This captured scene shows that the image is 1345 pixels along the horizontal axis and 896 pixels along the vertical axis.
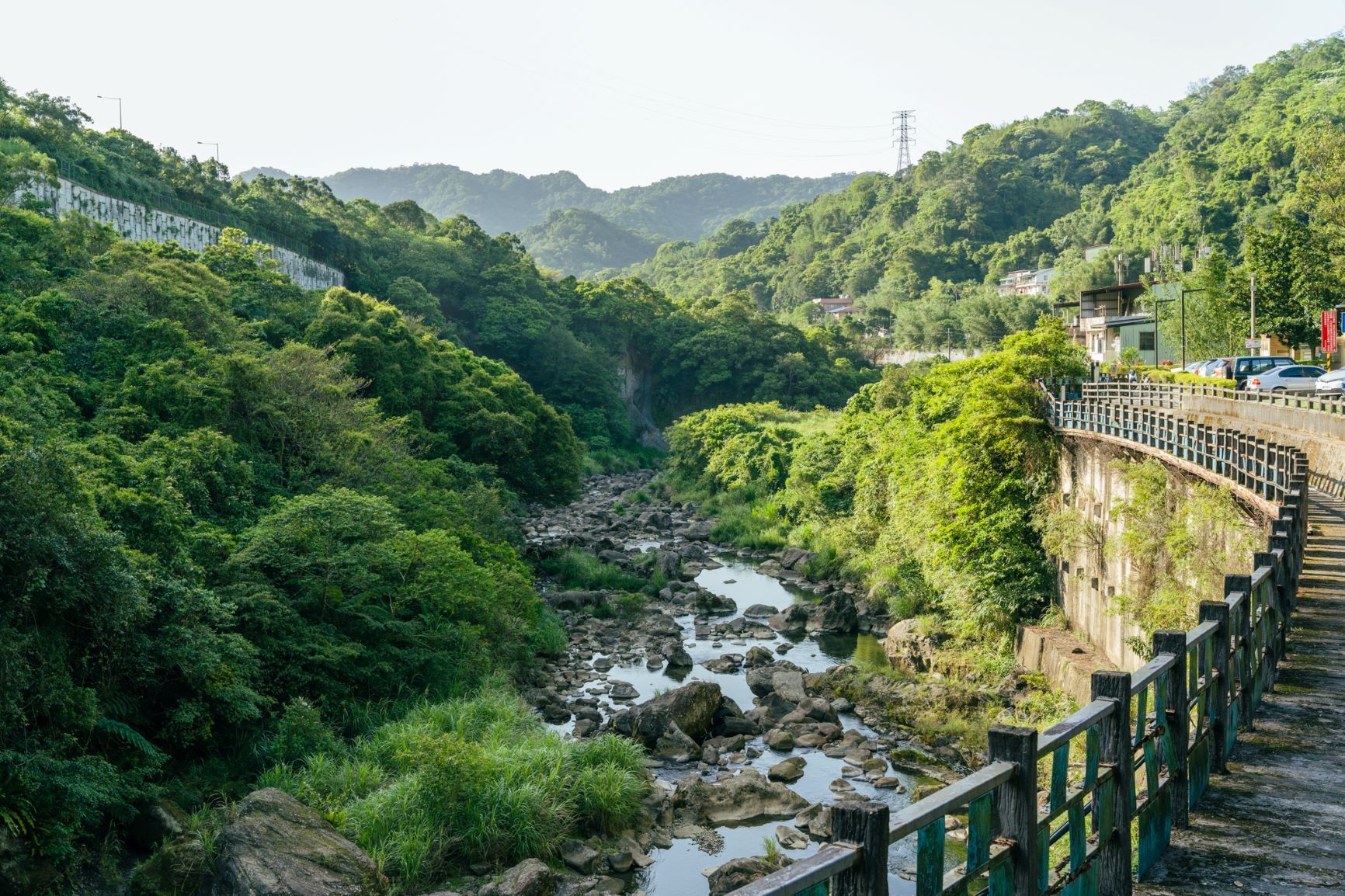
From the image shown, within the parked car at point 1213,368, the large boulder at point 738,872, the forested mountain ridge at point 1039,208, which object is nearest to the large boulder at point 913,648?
the large boulder at point 738,872

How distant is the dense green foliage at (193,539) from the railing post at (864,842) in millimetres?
12630

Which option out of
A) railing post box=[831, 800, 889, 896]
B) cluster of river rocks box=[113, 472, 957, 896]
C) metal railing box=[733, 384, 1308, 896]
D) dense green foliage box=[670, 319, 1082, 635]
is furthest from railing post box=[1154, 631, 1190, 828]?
dense green foliage box=[670, 319, 1082, 635]

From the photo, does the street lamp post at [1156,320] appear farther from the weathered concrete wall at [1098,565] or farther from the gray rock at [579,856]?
the gray rock at [579,856]

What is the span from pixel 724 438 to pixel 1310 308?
31169mm

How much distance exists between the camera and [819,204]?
165375 millimetres

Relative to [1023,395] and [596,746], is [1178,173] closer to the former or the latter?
[1023,395]

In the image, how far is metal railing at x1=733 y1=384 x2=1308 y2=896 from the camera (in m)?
4.12

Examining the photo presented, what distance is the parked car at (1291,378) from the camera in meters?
34.3

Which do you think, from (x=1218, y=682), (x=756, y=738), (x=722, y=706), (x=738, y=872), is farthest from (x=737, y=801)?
(x=1218, y=682)

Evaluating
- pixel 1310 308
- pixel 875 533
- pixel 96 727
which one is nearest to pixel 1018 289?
pixel 1310 308

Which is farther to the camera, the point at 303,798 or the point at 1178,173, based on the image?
the point at 1178,173

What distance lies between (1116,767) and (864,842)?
2.72 meters

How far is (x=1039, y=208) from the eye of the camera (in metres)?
132

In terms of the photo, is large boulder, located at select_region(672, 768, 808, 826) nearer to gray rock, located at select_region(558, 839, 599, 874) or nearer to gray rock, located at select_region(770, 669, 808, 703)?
gray rock, located at select_region(558, 839, 599, 874)
